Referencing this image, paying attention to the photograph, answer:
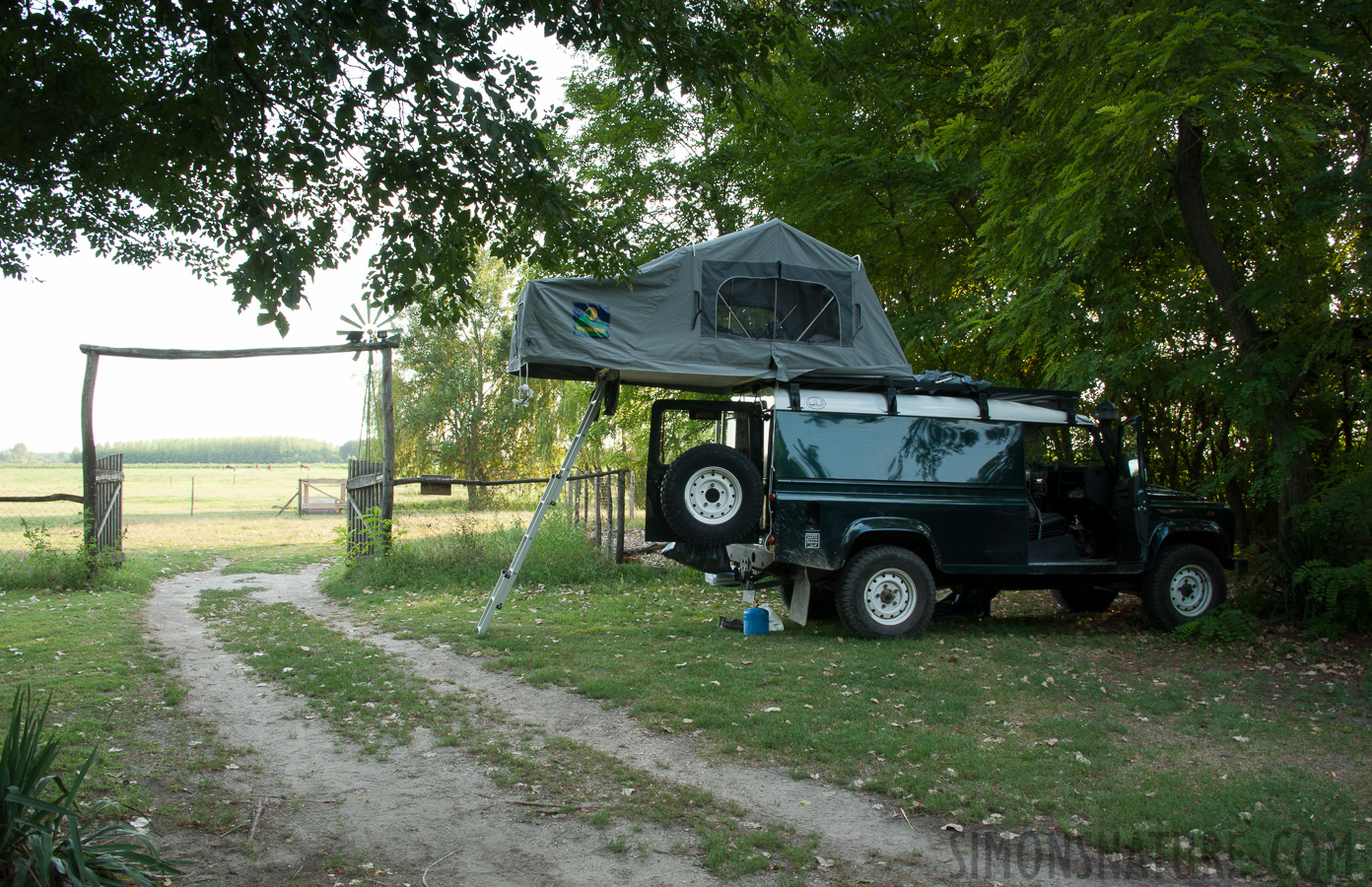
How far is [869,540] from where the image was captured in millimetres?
8242

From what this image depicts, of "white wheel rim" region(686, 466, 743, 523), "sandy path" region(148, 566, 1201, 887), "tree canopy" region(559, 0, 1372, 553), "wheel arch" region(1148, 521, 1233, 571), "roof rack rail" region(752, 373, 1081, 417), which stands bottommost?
"sandy path" region(148, 566, 1201, 887)

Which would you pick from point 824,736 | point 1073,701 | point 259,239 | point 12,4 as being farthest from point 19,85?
point 1073,701

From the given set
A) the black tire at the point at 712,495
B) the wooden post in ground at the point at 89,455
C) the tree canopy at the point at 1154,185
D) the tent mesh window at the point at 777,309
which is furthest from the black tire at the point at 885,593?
the wooden post in ground at the point at 89,455

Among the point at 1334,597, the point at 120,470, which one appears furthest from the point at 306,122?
the point at 120,470

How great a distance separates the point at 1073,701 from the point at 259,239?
614 centimetres

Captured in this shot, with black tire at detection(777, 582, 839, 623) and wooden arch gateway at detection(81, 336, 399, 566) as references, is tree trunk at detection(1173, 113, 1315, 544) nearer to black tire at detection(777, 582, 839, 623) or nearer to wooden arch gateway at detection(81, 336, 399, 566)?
black tire at detection(777, 582, 839, 623)

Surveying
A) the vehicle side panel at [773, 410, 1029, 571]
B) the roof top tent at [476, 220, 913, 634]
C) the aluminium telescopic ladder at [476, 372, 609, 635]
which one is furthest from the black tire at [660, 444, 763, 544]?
the aluminium telescopic ladder at [476, 372, 609, 635]

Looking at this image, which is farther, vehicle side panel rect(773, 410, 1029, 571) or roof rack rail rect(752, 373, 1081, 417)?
roof rack rail rect(752, 373, 1081, 417)

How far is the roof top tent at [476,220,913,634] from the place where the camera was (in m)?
7.45

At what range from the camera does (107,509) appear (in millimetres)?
12797

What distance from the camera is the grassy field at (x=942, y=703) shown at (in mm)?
4242

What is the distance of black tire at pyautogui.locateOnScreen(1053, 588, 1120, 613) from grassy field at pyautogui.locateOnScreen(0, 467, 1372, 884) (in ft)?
0.58

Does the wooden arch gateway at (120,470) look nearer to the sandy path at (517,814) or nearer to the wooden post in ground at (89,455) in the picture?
the wooden post in ground at (89,455)

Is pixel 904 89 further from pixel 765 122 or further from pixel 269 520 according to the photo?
pixel 269 520
